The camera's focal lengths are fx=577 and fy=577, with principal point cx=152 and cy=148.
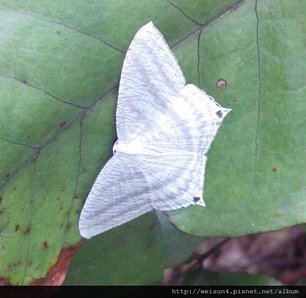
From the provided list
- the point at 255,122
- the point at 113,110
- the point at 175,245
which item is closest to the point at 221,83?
the point at 255,122

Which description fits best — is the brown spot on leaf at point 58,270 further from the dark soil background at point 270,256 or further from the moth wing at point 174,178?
the dark soil background at point 270,256

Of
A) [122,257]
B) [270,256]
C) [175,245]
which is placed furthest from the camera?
[270,256]

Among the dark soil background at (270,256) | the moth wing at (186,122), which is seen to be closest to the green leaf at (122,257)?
the moth wing at (186,122)

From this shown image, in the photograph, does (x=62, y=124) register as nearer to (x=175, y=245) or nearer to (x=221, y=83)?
(x=221, y=83)

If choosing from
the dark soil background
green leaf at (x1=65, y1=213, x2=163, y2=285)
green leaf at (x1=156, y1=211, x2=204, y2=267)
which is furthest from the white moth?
the dark soil background

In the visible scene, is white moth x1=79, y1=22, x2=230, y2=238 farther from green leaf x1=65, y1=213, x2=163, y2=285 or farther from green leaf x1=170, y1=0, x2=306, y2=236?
green leaf x1=65, y1=213, x2=163, y2=285

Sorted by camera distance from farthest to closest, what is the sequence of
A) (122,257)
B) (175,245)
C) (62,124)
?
(175,245)
(122,257)
(62,124)

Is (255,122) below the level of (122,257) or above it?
above
